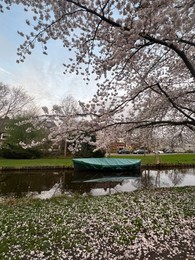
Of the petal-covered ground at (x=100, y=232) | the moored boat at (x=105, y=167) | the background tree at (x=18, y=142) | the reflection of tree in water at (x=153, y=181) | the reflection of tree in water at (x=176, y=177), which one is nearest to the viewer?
the petal-covered ground at (x=100, y=232)

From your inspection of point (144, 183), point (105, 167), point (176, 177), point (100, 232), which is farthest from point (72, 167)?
point (100, 232)

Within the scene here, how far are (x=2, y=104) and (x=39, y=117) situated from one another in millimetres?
32408

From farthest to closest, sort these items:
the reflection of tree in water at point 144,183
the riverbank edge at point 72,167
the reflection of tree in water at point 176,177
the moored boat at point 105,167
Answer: the moored boat at point 105,167 < the riverbank edge at point 72,167 < the reflection of tree in water at point 176,177 < the reflection of tree in water at point 144,183

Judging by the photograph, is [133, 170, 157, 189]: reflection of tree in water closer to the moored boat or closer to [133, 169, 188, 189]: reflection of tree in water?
[133, 169, 188, 189]: reflection of tree in water

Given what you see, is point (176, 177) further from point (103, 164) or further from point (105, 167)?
point (103, 164)

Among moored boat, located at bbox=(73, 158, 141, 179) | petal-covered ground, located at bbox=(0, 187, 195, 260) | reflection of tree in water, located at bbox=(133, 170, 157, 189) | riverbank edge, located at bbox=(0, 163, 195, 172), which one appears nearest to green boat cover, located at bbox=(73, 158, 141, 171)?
moored boat, located at bbox=(73, 158, 141, 179)

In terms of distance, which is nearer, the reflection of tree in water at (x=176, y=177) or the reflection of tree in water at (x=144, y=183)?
the reflection of tree in water at (x=144, y=183)

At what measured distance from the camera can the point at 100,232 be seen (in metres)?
5.01

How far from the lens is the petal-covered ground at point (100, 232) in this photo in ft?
13.5

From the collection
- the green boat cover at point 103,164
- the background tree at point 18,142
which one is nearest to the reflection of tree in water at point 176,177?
the green boat cover at point 103,164

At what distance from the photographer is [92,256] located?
402 cm

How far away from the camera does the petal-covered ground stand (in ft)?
13.5

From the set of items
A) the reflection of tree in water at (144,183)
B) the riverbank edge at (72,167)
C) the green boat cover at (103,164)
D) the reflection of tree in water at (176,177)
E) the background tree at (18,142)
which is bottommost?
the reflection of tree in water at (144,183)

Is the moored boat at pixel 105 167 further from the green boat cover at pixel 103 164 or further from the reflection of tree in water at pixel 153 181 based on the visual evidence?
the reflection of tree in water at pixel 153 181
